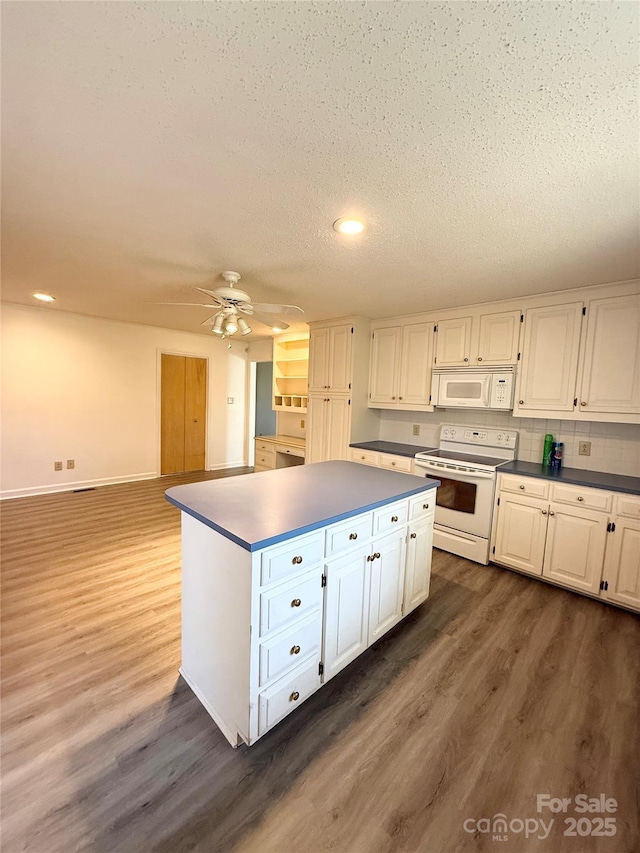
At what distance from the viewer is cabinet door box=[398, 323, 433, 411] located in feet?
12.5

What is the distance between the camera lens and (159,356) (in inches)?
217

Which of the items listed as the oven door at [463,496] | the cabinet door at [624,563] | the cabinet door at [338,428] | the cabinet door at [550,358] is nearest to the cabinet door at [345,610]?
the oven door at [463,496]

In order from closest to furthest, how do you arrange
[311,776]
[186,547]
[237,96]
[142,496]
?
[237,96], [311,776], [186,547], [142,496]

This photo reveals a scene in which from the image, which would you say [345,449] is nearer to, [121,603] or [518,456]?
[518,456]

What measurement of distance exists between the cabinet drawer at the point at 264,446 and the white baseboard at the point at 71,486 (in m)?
1.75

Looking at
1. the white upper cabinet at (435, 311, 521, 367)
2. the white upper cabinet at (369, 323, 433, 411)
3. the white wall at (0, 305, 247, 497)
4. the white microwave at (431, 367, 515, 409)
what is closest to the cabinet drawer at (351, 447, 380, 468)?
the white upper cabinet at (369, 323, 433, 411)

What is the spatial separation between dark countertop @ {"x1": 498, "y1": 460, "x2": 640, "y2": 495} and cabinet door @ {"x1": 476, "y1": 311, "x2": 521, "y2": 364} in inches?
39.2

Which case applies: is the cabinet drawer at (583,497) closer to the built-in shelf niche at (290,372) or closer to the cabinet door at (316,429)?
the cabinet door at (316,429)

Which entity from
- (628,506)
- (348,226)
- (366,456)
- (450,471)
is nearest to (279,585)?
(348,226)

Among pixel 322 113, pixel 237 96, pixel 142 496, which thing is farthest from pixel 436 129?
pixel 142 496

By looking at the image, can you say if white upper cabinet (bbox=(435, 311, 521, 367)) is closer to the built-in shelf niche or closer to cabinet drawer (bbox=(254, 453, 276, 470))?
the built-in shelf niche

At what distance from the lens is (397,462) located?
3.75 m

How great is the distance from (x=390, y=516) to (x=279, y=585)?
0.83m

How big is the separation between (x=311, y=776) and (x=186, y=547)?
1.07m
